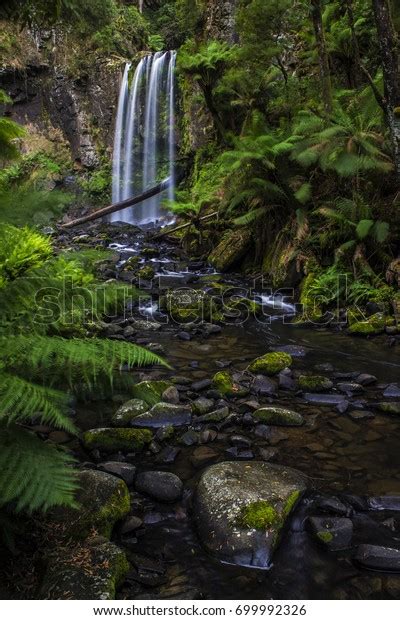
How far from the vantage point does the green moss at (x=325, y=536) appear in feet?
7.64

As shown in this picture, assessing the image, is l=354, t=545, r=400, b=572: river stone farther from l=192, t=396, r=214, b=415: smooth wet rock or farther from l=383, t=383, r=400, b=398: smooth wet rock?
l=383, t=383, r=400, b=398: smooth wet rock

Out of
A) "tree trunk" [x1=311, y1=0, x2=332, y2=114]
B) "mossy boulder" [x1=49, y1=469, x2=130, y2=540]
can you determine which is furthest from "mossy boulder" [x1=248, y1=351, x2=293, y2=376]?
"tree trunk" [x1=311, y1=0, x2=332, y2=114]

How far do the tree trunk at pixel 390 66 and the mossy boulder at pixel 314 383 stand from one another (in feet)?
13.6

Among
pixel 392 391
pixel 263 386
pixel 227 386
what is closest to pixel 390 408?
pixel 392 391

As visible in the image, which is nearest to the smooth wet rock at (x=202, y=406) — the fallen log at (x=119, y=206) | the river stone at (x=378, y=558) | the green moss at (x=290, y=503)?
the green moss at (x=290, y=503)

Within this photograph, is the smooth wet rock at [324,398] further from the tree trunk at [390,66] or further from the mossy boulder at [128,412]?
the tree trunk at [390,66]

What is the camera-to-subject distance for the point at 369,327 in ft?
20.2

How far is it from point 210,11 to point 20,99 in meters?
10.8

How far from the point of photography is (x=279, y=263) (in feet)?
27.7

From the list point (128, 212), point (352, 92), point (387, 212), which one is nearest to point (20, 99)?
point (128, 212)

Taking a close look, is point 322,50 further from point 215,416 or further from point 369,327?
point 215,416

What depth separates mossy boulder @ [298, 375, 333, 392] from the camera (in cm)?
440

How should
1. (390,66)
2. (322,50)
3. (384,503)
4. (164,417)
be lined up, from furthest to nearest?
(322,50), (390,66), (164,417), (384,503)

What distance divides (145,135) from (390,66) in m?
14.1
